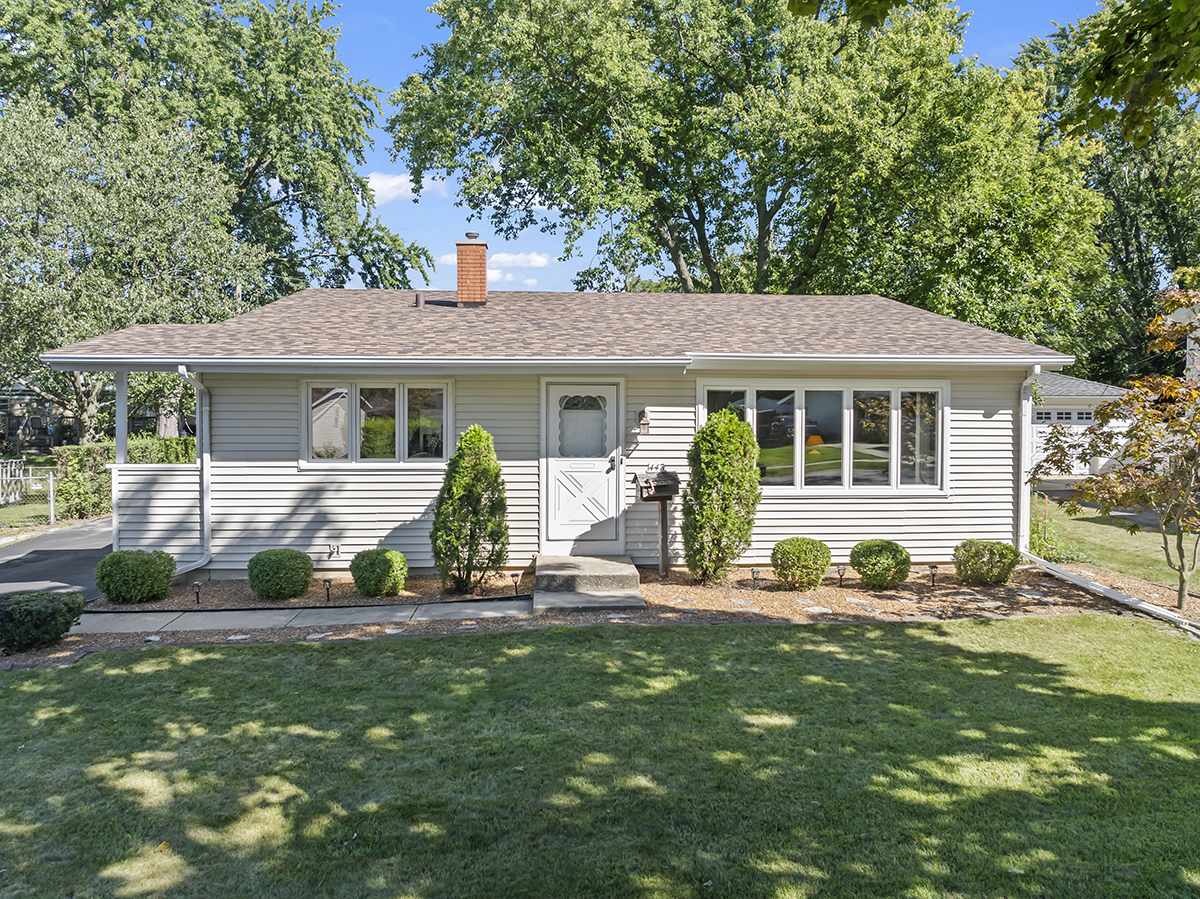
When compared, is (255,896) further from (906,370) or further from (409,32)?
(409,32)

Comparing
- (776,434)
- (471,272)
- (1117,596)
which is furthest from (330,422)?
(1117,596)

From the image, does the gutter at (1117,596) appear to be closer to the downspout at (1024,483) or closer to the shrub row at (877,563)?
the downspout at (1024,483)

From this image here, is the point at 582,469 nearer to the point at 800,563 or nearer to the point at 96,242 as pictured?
the point at 800,563

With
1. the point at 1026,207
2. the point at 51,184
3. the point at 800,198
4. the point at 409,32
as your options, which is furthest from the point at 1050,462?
the point at 409,32

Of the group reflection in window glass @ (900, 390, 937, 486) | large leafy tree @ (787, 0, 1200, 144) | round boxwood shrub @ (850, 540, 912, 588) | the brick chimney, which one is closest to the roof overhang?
reflection in window glass @ (900, 390, 937, 486)

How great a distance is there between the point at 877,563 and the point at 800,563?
3.06ft

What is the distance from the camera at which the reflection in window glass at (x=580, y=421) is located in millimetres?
9727

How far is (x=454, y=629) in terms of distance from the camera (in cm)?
715

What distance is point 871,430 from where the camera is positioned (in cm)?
984

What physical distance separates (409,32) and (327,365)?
1975 cm

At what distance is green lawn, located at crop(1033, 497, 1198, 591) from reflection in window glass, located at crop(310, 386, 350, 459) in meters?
9.90

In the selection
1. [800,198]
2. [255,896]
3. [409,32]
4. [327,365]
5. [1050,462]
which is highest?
[409,32]

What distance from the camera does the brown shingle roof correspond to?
9.16 m

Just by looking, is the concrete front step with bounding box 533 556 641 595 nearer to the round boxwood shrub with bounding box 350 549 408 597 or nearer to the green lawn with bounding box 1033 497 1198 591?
the round boxwood shrub with bounding box 350 549 408 597
